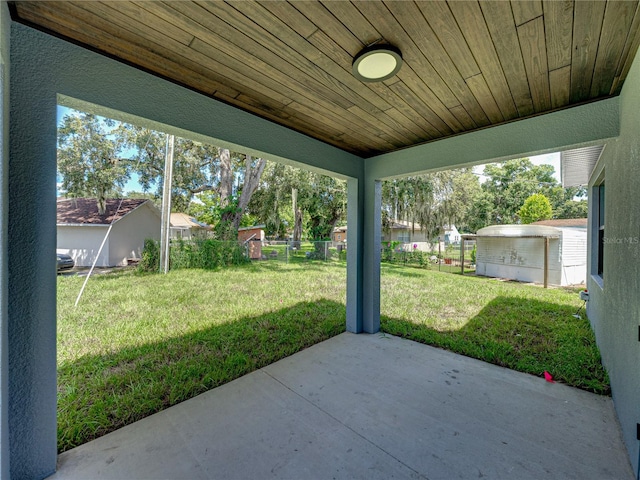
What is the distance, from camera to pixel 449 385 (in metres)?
2.47

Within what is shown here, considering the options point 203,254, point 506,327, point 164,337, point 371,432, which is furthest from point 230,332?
point 203,254

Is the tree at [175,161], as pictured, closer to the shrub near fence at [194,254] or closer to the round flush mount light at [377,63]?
the shrub near fence at [194,254]

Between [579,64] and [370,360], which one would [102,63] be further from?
[370,360]

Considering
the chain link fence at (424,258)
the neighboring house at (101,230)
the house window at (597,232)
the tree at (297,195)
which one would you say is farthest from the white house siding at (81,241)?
the house window at (597,232)

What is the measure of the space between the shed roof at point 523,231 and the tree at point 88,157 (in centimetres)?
1418

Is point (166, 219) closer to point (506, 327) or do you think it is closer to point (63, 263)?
point (63, 263)

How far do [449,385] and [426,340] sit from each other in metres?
1.01

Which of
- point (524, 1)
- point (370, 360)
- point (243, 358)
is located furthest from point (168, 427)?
point (524, 1)

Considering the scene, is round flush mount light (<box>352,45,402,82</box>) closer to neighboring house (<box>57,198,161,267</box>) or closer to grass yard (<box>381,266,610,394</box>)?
grass yard (<box>381,266,610,394</box>)

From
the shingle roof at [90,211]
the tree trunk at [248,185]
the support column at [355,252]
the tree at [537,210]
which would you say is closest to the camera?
the support column at [355,252]

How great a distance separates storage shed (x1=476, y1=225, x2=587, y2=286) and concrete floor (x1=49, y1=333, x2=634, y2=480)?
733 centimetres

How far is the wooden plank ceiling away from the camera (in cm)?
130

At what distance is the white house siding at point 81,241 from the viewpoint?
34.8 ft

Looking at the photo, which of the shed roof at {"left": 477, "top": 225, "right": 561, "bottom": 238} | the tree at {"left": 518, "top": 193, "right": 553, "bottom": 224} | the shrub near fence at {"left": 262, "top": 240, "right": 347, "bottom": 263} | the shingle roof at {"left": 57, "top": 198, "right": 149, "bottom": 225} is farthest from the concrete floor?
the tree at {"left": 518, "top": 193, "right": 553, "bottom": 224}
